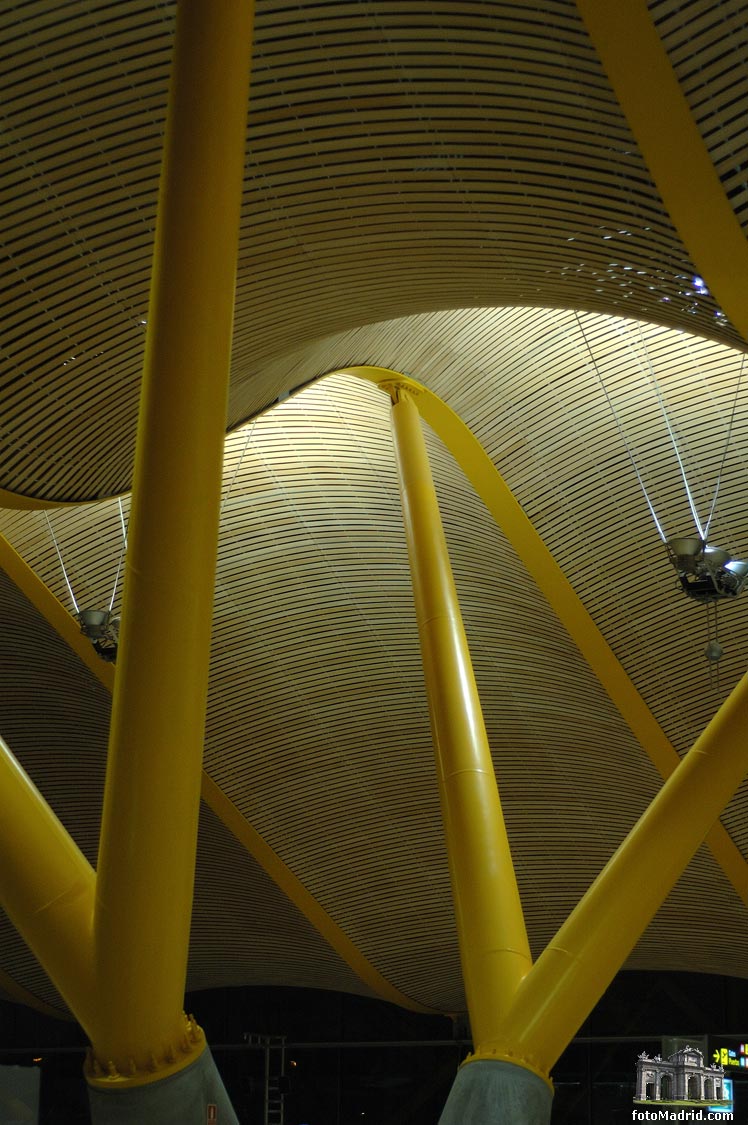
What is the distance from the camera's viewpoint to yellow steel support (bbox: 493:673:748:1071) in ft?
28.9

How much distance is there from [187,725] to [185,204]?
2455 mm

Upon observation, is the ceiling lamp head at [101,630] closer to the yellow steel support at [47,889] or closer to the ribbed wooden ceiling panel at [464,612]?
the ribbed wooden ceiling panel at [464,612]

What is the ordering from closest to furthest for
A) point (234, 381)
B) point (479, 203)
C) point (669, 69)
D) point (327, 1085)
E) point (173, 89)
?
point (173, 89), point (669, 69), point (479, 203), point (234, 381), point (327, 1085)

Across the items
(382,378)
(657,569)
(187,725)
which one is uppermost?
(382,378)

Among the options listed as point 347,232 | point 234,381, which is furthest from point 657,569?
point 347,232

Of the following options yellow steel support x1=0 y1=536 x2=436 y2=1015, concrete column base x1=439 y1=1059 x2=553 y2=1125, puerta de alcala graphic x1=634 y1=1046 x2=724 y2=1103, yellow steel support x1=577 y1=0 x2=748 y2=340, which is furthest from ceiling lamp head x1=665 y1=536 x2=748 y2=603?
puerta de alcala graphic x1=634 y1=1046 x2=724 y2=1103

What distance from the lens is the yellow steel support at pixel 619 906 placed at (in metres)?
8.80

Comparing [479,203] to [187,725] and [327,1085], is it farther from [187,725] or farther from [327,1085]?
[327,1085]

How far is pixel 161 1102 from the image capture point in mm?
6090

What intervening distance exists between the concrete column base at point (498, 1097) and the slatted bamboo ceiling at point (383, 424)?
5.94m

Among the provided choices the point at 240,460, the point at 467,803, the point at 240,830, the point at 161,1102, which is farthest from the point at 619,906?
the point at 240,830

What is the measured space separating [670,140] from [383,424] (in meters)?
9.87

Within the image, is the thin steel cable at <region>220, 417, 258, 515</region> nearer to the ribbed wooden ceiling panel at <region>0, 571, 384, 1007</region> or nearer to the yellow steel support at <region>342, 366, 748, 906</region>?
the yellow steel support at <region>342, 366, 748, 906</region>

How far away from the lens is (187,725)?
19.1 ft
